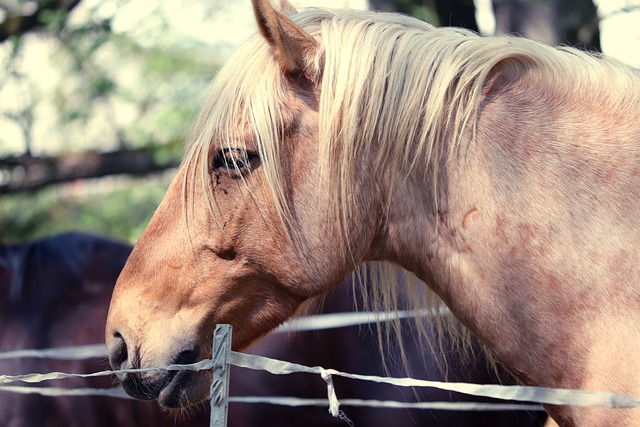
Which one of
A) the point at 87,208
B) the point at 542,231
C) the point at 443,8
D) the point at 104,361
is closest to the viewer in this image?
the point at 542,231

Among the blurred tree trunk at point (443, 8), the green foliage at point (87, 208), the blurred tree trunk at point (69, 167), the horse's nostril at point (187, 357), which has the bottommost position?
the green foliage at point (87, 208)

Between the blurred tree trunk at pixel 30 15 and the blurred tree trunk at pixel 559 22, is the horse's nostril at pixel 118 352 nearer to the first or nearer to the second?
the blurred tree trunk at pixel 559 22

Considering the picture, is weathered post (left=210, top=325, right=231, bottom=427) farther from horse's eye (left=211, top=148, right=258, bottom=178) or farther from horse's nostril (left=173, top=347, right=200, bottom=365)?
horse's eye (left=211, top=148, right=258, bottom=178)

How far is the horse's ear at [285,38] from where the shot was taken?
1625mm

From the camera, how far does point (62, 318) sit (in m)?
3.52

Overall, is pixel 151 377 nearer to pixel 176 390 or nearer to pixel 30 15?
pixel 176 390

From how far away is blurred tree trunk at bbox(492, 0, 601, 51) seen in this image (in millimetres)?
4914

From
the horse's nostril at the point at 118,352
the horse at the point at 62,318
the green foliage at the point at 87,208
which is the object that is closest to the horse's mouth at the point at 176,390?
the horse's nostril at the point at 118,352

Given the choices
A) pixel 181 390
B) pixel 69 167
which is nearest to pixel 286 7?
pixel 181 390

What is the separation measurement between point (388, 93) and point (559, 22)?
12.2ft

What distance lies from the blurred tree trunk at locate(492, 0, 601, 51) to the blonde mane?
3.38 metres

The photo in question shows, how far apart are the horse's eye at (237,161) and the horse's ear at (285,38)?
0.71ft

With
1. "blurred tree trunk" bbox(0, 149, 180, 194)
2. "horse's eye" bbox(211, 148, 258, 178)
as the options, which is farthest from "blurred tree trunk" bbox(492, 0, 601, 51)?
"horse's eye" bbox(211, 148, 258, 178)

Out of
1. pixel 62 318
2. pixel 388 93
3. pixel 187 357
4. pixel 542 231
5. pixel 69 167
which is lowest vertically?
pixel 69 167
